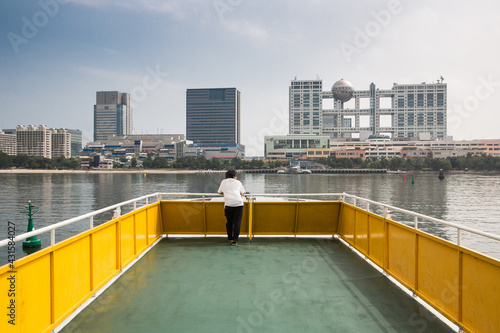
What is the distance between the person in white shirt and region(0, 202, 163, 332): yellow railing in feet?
7.40

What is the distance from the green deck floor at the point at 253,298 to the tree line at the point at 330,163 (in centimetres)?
15631

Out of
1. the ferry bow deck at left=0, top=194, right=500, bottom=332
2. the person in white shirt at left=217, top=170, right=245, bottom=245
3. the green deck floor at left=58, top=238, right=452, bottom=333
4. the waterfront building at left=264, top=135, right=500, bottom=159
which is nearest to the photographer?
the ferry bow deck at left=0, top=194, right=500, bottom=332

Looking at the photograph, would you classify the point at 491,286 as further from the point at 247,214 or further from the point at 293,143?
the point at 293,143

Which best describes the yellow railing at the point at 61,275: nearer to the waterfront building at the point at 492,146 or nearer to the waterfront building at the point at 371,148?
the waterfront building at the point at 371,148

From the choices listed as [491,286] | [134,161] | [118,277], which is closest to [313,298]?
[491,286]

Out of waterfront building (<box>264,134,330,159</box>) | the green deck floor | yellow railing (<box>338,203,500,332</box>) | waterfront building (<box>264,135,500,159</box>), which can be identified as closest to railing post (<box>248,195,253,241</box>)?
the green deck floor

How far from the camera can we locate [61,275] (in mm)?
3984

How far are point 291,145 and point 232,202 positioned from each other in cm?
18273

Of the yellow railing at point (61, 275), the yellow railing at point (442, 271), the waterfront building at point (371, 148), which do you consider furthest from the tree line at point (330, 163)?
the yellow railing at point (61, 275)

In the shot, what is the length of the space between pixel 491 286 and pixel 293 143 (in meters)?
187

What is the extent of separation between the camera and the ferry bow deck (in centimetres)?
360

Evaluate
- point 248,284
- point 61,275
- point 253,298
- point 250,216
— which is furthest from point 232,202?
point 61,275

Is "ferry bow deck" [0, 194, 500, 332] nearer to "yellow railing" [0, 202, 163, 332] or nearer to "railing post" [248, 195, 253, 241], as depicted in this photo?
"yellow railing" [0, 202, 163, 332]

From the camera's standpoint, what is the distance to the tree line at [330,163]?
473 feet
